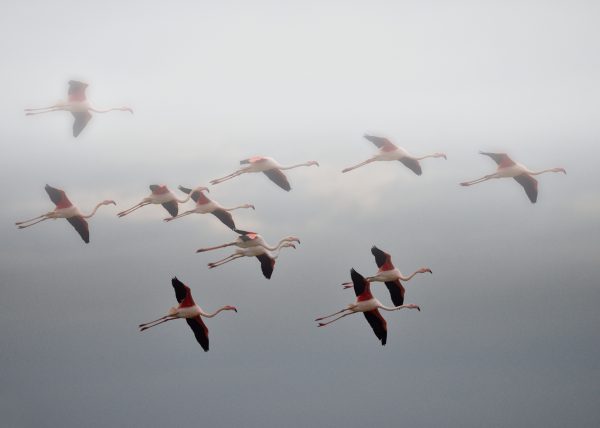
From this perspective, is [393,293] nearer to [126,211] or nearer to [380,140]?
[380,140]

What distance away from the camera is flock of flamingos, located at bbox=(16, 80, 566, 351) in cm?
3697

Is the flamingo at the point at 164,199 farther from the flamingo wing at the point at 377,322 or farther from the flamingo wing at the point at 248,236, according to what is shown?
the flamingo wing at the point at 377,322

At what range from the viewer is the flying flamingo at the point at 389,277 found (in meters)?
37.7

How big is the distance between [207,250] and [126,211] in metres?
3.04

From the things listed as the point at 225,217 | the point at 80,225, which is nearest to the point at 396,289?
the point at 225,217

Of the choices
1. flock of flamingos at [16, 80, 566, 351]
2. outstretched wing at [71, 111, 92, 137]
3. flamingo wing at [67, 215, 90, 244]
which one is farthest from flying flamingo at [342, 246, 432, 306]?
outstretched wing at [71, 111, 92, 137]

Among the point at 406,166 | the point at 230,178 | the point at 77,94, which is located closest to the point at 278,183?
the point at 230,178

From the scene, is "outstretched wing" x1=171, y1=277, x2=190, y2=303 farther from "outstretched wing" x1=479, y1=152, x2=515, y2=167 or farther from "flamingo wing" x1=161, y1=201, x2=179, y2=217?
"outstretched wing" x1=479, y1=152, x2=515, y2=167

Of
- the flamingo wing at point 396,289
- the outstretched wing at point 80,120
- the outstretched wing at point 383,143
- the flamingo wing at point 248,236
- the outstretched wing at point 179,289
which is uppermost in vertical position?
the outstretched wing at point 80,120

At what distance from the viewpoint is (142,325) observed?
1436 inches

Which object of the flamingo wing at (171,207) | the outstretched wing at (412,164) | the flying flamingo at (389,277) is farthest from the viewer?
the flamingo wing at (171,207)

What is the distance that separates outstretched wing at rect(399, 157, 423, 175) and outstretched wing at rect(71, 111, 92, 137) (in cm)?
997

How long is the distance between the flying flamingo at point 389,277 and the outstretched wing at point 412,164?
Answer: 3197mm

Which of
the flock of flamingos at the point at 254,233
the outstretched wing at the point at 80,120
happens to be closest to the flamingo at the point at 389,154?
the flock of flamingos at the point at 254,233
